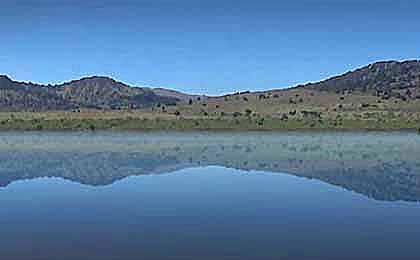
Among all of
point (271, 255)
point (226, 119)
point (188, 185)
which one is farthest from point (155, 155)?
point (226, 119)

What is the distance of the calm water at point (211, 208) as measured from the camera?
11.6 metres

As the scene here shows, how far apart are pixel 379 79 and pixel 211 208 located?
133 m

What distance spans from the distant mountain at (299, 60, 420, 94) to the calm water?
95.8 metres

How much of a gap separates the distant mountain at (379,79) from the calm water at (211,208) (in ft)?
314

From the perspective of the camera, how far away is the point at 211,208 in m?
16.6

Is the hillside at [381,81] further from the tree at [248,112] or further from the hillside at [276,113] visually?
the tree at [248,112]

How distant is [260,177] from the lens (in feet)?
80.4

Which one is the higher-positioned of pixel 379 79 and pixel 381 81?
pixel 379 79

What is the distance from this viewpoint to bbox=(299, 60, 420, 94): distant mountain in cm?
12675

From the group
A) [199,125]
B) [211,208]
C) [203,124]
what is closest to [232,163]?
[211,208]

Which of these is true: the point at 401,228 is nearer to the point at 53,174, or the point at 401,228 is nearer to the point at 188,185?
the point at 188,185

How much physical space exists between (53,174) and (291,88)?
107 meters

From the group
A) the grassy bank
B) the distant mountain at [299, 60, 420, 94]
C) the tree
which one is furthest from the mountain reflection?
the distant mountain at [299, 60, 420, 94]

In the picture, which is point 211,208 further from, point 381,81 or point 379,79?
point 379,79
